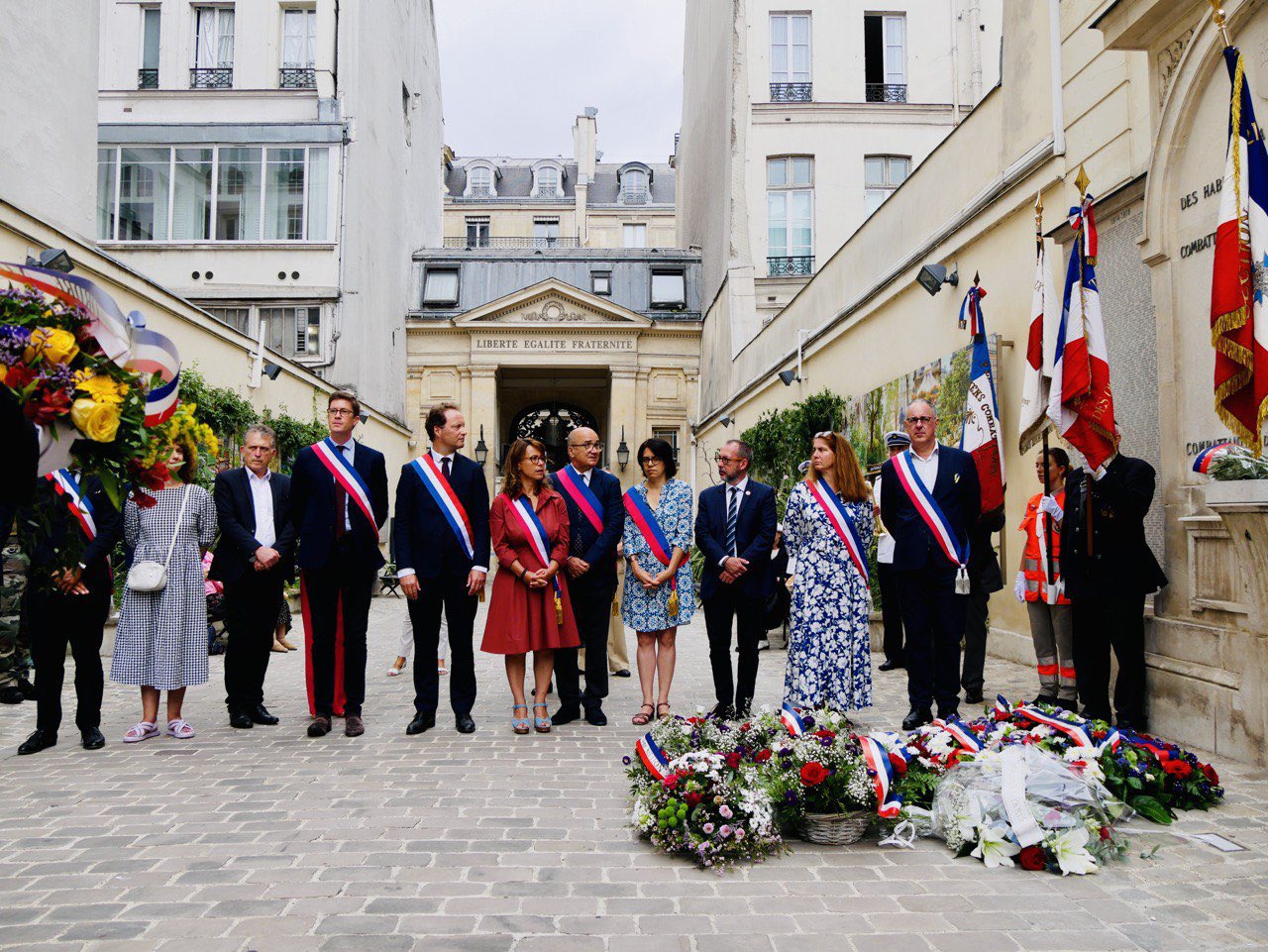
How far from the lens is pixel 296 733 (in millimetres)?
6281

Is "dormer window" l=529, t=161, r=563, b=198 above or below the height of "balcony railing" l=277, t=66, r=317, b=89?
above

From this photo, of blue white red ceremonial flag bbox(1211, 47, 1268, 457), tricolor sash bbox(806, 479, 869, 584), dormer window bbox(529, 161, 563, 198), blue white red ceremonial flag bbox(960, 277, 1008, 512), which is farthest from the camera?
dormer window bbox(529, 161, 563, 198)

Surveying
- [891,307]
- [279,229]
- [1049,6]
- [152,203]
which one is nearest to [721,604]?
[1049,6]

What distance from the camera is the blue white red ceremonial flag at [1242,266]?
4.88 m

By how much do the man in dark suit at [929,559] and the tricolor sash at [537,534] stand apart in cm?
210

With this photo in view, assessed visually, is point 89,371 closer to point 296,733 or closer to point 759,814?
point 759,814

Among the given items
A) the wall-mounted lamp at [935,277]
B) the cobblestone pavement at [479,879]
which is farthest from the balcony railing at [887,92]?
the cobblestone pavement at [479,879]

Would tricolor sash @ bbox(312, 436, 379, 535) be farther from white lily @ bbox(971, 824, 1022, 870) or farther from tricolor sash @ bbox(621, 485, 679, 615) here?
white lily @ bbox(971, 824, 1022, 870)

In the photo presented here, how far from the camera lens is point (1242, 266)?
4.92m

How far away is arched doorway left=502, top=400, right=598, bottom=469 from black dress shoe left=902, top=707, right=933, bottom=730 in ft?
100

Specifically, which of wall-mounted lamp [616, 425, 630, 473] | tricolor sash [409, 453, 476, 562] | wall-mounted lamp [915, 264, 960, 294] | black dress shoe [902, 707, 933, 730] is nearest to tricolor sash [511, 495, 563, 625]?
tricolor sash [409, 453, 476, 562]

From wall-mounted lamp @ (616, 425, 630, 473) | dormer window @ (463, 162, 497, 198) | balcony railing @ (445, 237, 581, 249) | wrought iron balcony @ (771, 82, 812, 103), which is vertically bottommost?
wall-mounted lamp @ (616, 425, 630, 473)

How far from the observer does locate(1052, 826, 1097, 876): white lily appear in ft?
11.9

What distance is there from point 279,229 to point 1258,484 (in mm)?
20462
